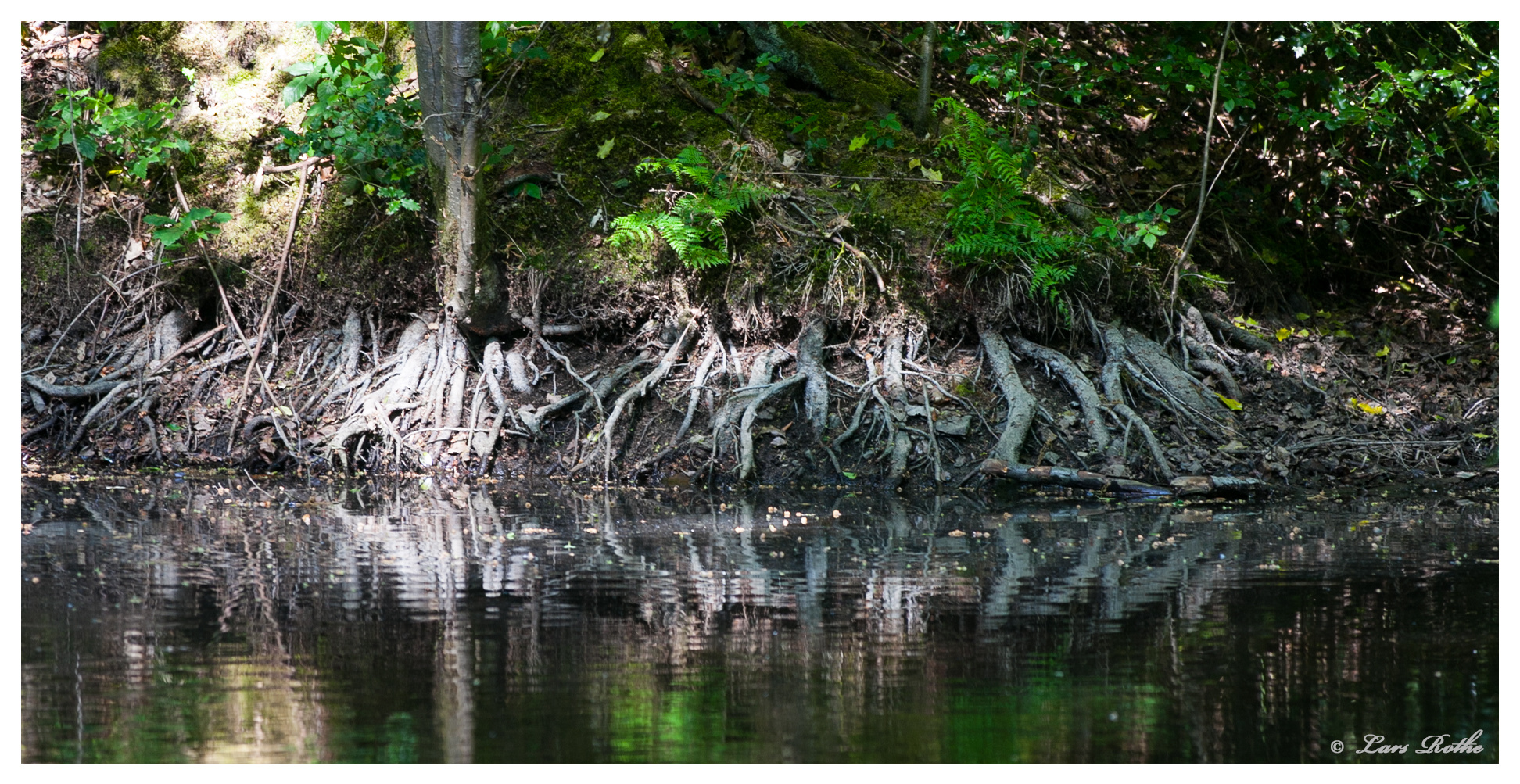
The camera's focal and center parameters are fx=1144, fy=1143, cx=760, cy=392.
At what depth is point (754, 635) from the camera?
13.7 feet

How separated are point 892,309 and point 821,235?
76 centimetres

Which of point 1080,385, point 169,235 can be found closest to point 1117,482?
point 1080,385

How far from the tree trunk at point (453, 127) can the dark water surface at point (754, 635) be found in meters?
2.27

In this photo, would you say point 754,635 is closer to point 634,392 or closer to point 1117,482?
point 1117,482

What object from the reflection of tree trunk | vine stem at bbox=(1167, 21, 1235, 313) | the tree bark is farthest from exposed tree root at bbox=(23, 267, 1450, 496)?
the reflection of tree trunk

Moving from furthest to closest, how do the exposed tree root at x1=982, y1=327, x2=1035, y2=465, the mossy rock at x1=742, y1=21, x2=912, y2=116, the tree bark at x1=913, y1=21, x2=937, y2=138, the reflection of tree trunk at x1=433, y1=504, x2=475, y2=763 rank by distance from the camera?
the mossy rock at x1=742, y1=21, x2=912, y2=116 → the tree bark at x1=913, y1=21, x2=937, y2=138 → the exposed tree root at x1=982, y1=327, x2=1035, y2=465 → the reflection of tree trunk at x1=433, y1=504, x2=475, y2=763

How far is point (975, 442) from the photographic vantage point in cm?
761

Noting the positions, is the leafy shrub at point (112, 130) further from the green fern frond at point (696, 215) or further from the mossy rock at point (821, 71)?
the mossy rock at point (821, 71)

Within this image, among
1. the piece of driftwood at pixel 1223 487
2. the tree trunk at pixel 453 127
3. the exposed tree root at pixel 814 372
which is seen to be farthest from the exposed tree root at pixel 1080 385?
the tree trunk at pixel 453 127

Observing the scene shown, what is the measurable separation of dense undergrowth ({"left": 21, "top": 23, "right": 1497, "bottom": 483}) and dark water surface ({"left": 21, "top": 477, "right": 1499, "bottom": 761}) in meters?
1.56

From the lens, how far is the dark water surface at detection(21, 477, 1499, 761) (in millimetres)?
3316

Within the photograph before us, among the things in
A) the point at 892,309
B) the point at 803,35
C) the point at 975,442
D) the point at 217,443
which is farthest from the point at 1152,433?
the point at 217,443

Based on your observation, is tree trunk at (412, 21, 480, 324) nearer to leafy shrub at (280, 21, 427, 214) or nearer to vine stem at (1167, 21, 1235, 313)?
leafy shrub at (280, 21, 427, 214)

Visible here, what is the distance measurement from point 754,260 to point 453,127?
2.35m
